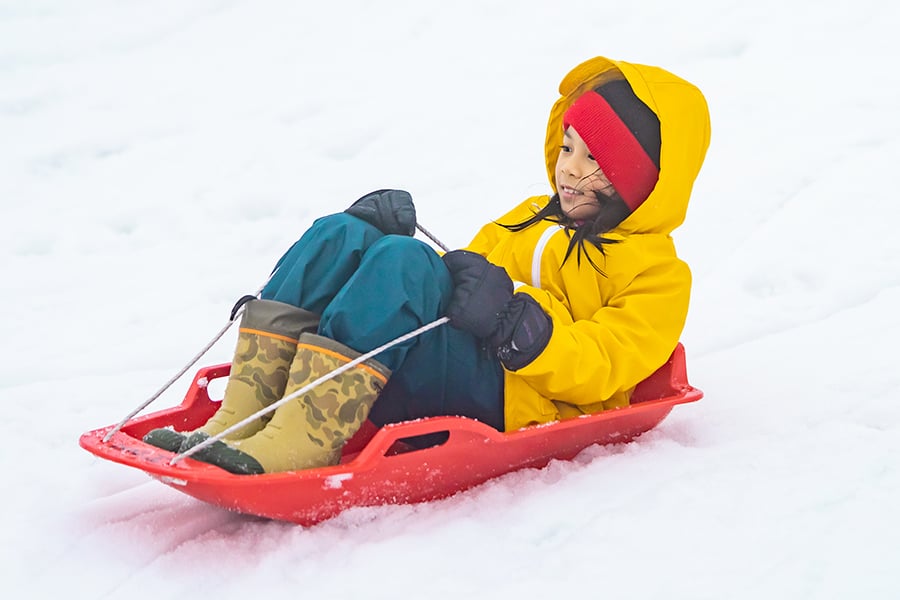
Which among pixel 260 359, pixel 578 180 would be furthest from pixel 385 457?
pixel 578 180

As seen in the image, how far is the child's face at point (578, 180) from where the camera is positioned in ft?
7.93

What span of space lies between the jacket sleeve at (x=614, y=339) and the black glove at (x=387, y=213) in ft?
1.05

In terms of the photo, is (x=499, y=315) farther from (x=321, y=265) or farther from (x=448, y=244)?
(x=448, y=244)

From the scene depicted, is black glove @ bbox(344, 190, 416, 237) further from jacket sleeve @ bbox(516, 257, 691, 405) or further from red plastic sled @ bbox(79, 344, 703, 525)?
red plastic sled @ bbox(79, 344, 703, 525)

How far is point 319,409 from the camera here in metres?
1.91

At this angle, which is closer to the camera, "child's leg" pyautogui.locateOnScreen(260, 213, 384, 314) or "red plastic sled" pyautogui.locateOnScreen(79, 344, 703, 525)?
"red plastic sled" pyautogui.locateOnScreen(79, 344, 703, 525)

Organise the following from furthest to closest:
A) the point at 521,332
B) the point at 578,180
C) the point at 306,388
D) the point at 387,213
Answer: the point at 578,180 → the point at 387,213 → the point at 521,332 → the point at 306,388

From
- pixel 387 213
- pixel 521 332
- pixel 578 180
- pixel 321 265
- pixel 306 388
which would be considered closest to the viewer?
pixel 306 388

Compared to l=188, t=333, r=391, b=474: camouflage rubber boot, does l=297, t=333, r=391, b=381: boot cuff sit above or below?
above

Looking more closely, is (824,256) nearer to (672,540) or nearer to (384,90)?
(672,540)

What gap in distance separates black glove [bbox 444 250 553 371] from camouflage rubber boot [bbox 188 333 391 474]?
215 mm

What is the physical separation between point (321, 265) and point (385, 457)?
45 cm

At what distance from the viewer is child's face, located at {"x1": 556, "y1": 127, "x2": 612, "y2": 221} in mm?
2416

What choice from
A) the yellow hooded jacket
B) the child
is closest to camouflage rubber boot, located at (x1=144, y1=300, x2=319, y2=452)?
the child
